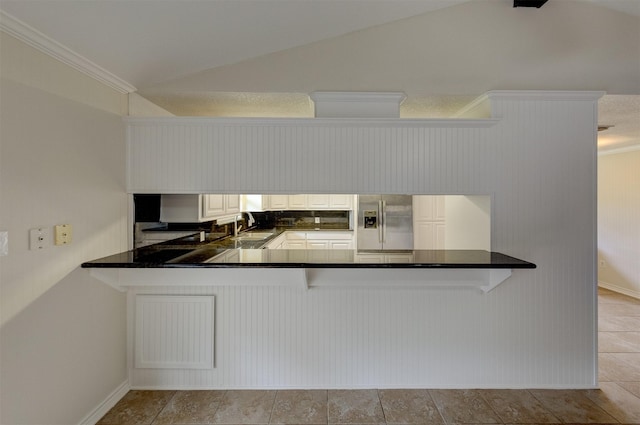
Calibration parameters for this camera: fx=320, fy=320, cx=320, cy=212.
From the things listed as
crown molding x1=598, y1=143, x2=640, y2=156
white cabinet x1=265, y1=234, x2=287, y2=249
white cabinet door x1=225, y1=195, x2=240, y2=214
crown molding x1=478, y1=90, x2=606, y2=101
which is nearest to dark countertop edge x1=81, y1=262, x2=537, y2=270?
crown molding x1=478, y1=90, x2=606, y2=101

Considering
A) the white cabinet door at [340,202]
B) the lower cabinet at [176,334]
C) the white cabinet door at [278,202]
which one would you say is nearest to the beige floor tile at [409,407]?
the lower cabinet at [176,334]

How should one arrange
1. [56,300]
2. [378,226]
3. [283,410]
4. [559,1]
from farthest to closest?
[378,226] → [559,1] → [283,410] → [56,300]

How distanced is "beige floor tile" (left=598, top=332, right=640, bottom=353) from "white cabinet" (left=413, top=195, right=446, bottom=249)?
6.25ft

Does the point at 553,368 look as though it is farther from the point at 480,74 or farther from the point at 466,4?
the point at 466,4

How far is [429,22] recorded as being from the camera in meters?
2.27

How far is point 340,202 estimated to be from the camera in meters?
5.12

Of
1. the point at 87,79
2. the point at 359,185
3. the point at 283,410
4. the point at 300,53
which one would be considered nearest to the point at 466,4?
the point at 300,53

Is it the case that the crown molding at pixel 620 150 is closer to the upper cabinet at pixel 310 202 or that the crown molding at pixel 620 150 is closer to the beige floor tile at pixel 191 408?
the upper cabinet at pixel 310 202

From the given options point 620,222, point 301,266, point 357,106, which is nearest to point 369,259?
point 301,266

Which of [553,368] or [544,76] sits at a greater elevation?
[544,76]

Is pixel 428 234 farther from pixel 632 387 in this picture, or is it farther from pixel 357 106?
pixel 357 106

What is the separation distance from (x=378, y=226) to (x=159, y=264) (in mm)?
2933

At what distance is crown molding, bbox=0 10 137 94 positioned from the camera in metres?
1.45

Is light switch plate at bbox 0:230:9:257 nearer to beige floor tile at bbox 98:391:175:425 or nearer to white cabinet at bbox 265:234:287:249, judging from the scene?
beige floor tile at bbox 98:391:175:425
